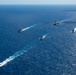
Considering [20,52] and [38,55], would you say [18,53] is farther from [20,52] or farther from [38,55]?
[38,55]

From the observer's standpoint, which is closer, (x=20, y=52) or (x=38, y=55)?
(x=38, y=55)

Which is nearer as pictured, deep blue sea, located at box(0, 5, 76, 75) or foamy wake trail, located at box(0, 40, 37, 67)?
deep blue sea, located at box(0, 5, 76, 75)

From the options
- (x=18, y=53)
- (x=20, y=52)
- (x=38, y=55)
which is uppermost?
(x=18, y=53)

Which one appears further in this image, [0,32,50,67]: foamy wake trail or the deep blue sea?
[0,32,50,67]: foamy wake trail

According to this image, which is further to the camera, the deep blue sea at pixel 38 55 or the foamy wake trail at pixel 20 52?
the foamy wake trail at pixel 20 52

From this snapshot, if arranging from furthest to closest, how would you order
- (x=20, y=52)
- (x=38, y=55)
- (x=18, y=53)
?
(x=20, y=52), (x=18, y=53), (x=38, y=55)

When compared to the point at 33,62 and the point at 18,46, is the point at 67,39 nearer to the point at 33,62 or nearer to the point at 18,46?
the point at 18,46

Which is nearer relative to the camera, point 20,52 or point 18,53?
point 18,53

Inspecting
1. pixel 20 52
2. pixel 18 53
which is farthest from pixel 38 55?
pixel 18 53

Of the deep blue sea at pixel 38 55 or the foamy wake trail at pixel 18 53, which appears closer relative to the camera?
the deep blue sea at pixel 38 55

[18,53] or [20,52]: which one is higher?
[18,53]

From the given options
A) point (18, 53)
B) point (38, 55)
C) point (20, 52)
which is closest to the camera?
point (38, 55)
